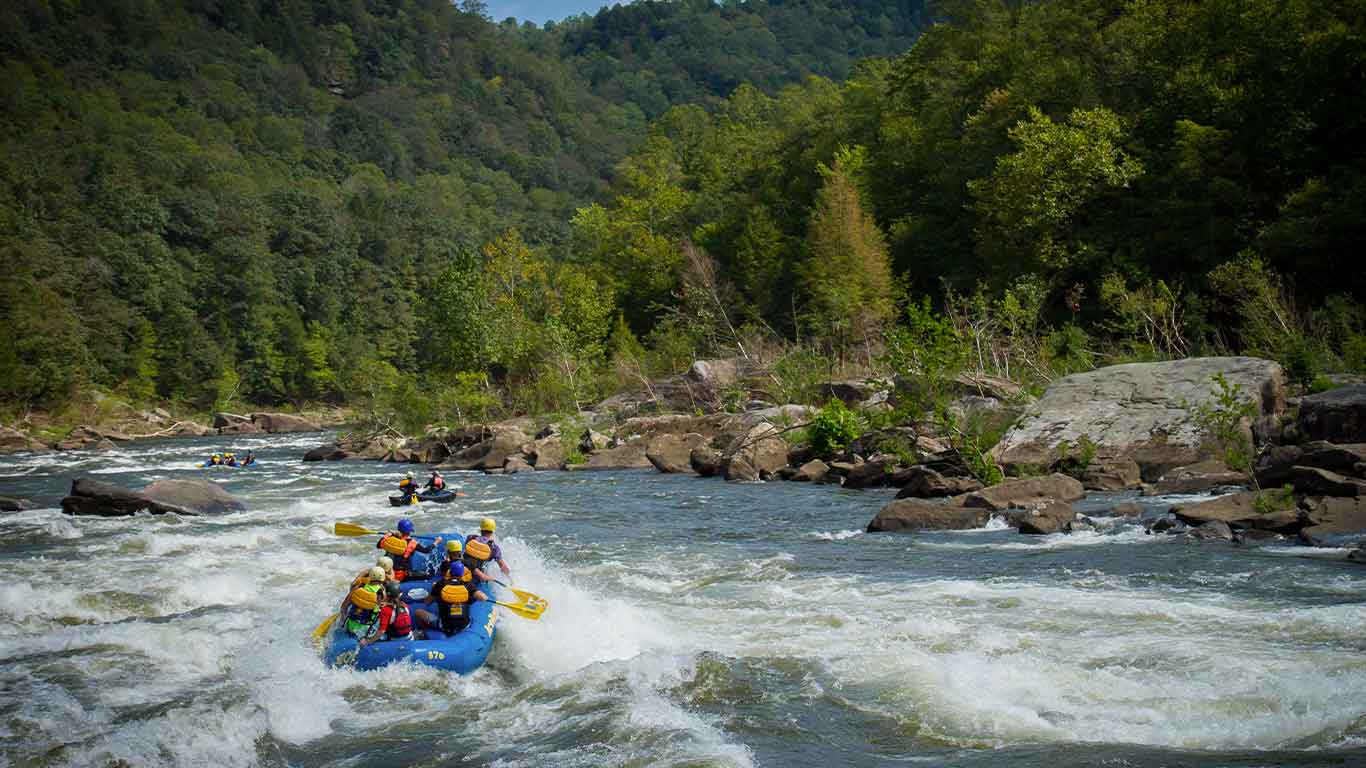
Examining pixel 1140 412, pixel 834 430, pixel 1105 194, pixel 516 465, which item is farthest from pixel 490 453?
pixel 1105 194

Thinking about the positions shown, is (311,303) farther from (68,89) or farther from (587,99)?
(587,99)

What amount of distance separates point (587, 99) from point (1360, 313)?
172291 millimetres

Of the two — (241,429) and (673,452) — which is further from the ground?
(241,429)

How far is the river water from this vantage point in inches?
288

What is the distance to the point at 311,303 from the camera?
3455 inches

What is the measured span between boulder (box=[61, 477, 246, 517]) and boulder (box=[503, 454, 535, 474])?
10040 millimetres

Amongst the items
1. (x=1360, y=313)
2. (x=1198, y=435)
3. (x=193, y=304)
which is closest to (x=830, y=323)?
(x=1360, y=313)

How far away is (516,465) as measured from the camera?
99.8 ft

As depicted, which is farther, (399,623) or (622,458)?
(622,458)

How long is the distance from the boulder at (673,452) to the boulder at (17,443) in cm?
3000

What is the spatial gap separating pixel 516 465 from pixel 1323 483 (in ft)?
70.6

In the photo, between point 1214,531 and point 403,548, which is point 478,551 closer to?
point 403,548

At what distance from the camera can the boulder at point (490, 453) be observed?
3159 centimetres

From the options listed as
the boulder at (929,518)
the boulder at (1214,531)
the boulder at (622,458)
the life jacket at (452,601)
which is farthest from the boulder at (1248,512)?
the boulder at (622,458)
